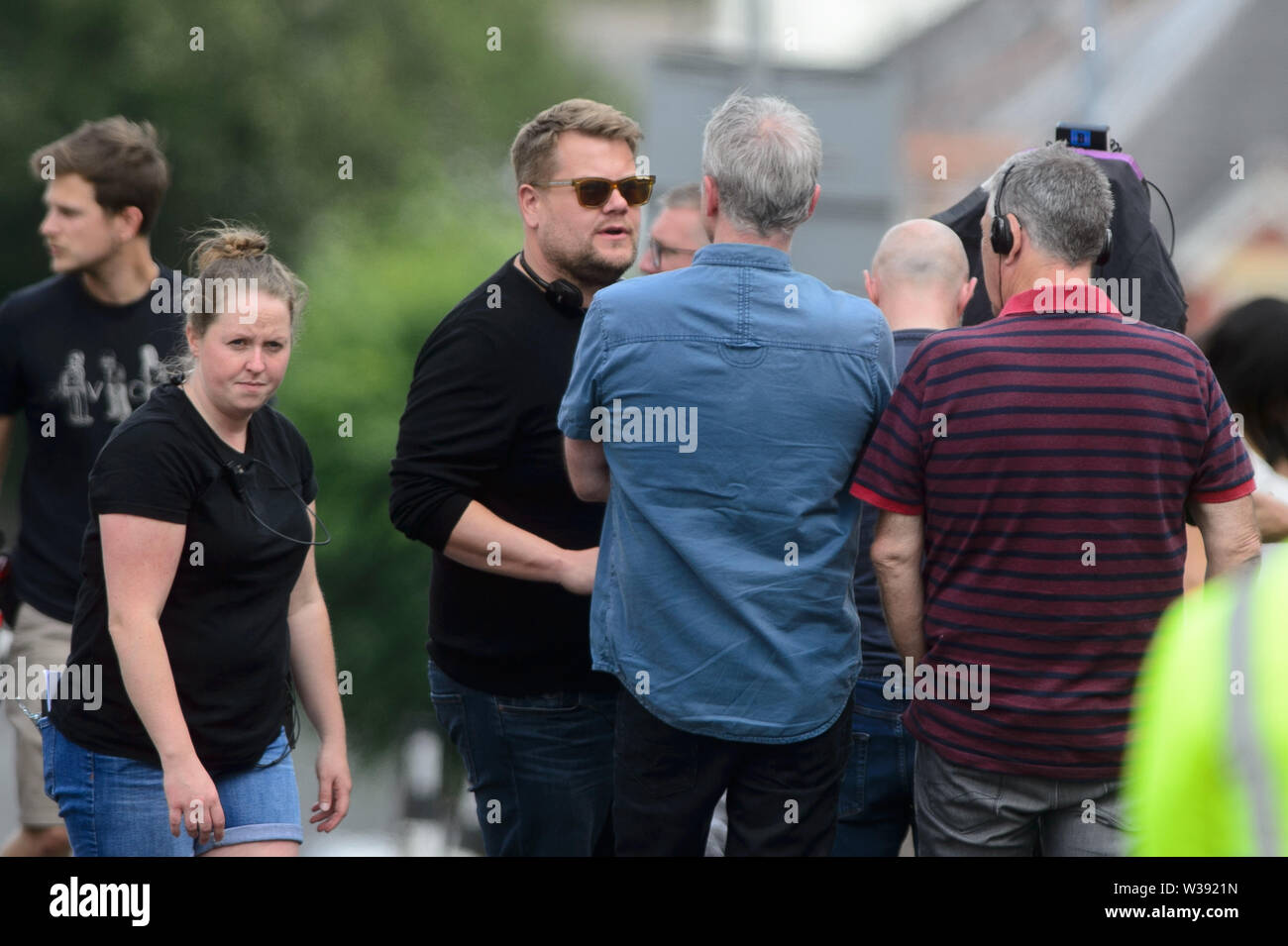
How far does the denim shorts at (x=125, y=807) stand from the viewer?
3262mm

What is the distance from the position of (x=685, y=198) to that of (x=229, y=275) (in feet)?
6.39

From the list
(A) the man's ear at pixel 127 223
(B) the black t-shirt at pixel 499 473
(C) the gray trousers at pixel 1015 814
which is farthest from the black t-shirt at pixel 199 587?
(A) the man's ear at pixel 127 223

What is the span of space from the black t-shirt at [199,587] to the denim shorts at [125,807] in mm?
39

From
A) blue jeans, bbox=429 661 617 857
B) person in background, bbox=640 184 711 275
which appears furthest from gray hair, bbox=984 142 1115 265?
person in background, bbox=640 184 711 275

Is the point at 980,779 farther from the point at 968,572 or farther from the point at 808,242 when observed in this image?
the point at 808,242

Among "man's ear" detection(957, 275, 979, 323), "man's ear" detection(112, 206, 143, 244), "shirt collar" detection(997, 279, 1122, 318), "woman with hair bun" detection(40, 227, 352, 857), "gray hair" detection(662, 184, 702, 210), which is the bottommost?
"woman with hair bun" detection(40, 227, 352, 857)

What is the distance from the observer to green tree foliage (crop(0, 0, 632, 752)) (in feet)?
50.8

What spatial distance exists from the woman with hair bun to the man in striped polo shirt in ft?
4.29

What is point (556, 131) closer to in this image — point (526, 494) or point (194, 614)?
point (526, 494)

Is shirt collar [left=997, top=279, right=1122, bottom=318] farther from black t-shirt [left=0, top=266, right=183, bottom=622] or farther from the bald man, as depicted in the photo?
black t-shirt [left=0, top=266, right=183, bottom=622]

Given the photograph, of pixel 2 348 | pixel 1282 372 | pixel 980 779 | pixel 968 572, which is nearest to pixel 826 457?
pixel 968 572

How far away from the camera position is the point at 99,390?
464cm

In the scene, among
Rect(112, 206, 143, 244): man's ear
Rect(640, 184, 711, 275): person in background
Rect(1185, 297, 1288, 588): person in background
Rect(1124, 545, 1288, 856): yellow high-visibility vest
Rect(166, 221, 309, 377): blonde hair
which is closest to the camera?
Rect(1124, 545, 1288, 856): yellow high-visibility vest
